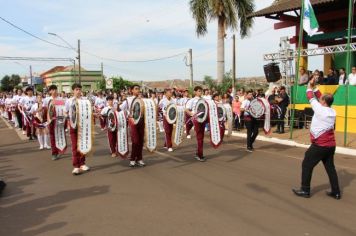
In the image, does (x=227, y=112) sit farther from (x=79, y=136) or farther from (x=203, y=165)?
(x=79, y=136)

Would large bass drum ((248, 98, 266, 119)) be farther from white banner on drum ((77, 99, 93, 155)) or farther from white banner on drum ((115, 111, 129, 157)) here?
white banner on drum ((77, 99, 93, 155))

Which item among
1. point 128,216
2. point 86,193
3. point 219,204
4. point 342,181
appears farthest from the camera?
point 342,181

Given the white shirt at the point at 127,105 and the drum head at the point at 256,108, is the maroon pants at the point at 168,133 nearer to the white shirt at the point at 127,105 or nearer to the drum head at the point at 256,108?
the drum head at the point at 256,108

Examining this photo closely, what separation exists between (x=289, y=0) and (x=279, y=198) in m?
17.9

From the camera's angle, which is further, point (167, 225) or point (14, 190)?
point (14, 190)

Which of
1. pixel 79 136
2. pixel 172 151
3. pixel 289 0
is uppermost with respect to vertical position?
pixel 289 0

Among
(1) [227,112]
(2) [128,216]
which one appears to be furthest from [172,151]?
(2) [128,216]

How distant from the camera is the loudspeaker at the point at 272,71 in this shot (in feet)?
64.9

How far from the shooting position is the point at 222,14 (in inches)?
1146

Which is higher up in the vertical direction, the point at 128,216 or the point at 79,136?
the point at 79,136

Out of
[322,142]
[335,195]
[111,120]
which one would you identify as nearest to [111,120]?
[111,120]

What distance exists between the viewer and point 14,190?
803 cm

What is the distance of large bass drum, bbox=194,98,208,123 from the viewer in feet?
36.5

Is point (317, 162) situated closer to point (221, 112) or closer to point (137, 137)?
point (137, 137)
